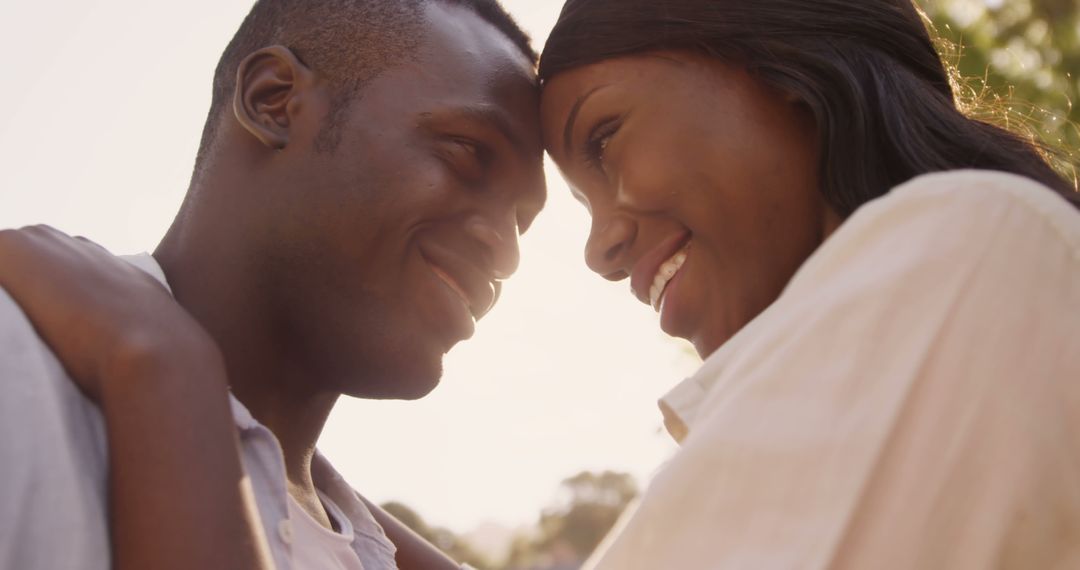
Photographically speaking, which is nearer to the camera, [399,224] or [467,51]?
[399,224]

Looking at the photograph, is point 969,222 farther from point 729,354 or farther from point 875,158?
point 875,158

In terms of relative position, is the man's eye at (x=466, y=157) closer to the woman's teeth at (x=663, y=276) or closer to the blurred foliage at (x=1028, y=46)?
the woman's teeth at (x=663, y=276)

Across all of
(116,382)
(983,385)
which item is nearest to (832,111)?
(983,385)

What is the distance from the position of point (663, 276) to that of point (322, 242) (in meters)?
0.84

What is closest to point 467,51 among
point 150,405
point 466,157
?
point 466,157

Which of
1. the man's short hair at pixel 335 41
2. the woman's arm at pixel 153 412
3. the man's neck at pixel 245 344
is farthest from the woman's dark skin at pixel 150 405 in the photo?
the man's short hair at pixel 335 41

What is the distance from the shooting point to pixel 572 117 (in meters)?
2.93

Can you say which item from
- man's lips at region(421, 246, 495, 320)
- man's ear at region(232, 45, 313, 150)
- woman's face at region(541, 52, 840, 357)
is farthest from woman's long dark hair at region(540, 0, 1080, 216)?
man's ear at region(232, 45, 313, 150)

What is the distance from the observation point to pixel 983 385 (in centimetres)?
138

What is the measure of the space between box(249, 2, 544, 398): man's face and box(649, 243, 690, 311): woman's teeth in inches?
17.1

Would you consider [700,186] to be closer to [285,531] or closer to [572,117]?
[572,117]

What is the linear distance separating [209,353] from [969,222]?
1.33 meters

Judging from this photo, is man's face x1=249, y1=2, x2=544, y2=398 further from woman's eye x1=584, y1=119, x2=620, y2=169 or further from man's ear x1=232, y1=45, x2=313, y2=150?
woman's eye x1=584, y1=119, x2=620, y2=169

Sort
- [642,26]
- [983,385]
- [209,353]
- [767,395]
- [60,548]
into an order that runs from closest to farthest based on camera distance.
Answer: [983,385] → [767,395] → [60,548] → [209,353] → [642,26]
